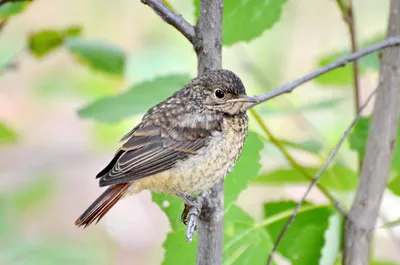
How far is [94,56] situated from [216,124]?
26.4 inches

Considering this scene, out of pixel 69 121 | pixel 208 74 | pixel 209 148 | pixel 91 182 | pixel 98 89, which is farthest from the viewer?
pixel 69 121

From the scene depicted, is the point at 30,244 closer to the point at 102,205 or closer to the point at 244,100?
the point at 102,205

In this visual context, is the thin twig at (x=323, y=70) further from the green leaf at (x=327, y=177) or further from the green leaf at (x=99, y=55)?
the green leaf at (x=99, y=55)

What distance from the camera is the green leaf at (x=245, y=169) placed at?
2312mm

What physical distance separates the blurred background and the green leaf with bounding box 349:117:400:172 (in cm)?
169

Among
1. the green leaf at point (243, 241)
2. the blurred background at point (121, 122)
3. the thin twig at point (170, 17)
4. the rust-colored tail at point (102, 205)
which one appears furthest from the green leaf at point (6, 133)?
the blurred background at point (121, 122)

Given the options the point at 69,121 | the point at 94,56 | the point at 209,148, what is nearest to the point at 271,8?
the point at 209,148

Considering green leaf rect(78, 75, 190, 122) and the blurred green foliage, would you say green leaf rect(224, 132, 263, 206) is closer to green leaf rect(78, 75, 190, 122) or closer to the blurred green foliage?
green leaf rect(78, 75, 190, 122)

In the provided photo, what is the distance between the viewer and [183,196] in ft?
7.45

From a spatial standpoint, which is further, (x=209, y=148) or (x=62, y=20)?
(x=62, y=20)

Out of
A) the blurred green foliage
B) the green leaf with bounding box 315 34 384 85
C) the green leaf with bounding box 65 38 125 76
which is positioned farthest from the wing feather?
the blurred green foliage

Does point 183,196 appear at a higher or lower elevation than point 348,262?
higher

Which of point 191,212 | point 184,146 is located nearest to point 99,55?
point 184,146

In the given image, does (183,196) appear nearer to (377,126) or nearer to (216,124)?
(216,124)
